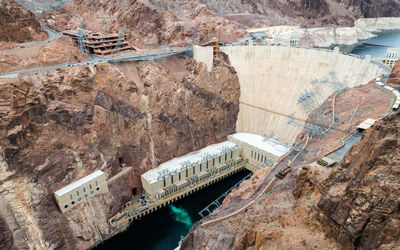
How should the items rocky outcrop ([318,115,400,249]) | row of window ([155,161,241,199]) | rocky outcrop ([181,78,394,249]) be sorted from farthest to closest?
row of window ([155,161,241,199])
rocky outcrop ([181,78,394,249])
rocky outcrop ([318,115,400,249])

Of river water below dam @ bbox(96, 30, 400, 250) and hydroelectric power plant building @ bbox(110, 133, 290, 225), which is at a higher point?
hydroelectric power plant building @ bbox(110, 133, 290, 225)

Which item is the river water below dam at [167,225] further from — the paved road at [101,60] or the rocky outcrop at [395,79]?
the rocky outcrop at [395,79]

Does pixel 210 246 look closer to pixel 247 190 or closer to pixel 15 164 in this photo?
pixel 247 190

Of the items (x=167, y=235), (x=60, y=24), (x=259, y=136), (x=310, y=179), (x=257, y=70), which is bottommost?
(x=167, y=235)

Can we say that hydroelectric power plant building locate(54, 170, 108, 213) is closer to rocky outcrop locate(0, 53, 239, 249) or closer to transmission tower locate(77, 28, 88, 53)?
rocky outcrop locate(0, 53, 239, 249)

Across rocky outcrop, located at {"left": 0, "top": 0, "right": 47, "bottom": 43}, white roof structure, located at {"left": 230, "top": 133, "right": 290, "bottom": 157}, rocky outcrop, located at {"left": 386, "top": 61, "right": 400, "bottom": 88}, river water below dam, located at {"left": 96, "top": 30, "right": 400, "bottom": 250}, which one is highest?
rocky outcrop, located at {"left": 0, "top": 0, "right": 47, "bottom": 43}

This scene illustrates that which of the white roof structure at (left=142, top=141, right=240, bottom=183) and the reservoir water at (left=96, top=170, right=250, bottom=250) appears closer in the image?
the reservoir water at (left=96, top=170, right=250, bottom=250)

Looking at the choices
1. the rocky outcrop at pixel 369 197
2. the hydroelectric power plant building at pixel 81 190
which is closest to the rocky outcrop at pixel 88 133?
the hydroelectric power plant building at pixel 81 190

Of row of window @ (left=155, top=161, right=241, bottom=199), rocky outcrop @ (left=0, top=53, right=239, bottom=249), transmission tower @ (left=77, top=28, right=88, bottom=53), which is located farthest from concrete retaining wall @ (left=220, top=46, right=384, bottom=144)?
transmission tower @ (left=77, top=28, right=88, bottom=53)

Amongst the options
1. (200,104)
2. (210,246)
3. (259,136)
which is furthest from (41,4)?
(210,246)
